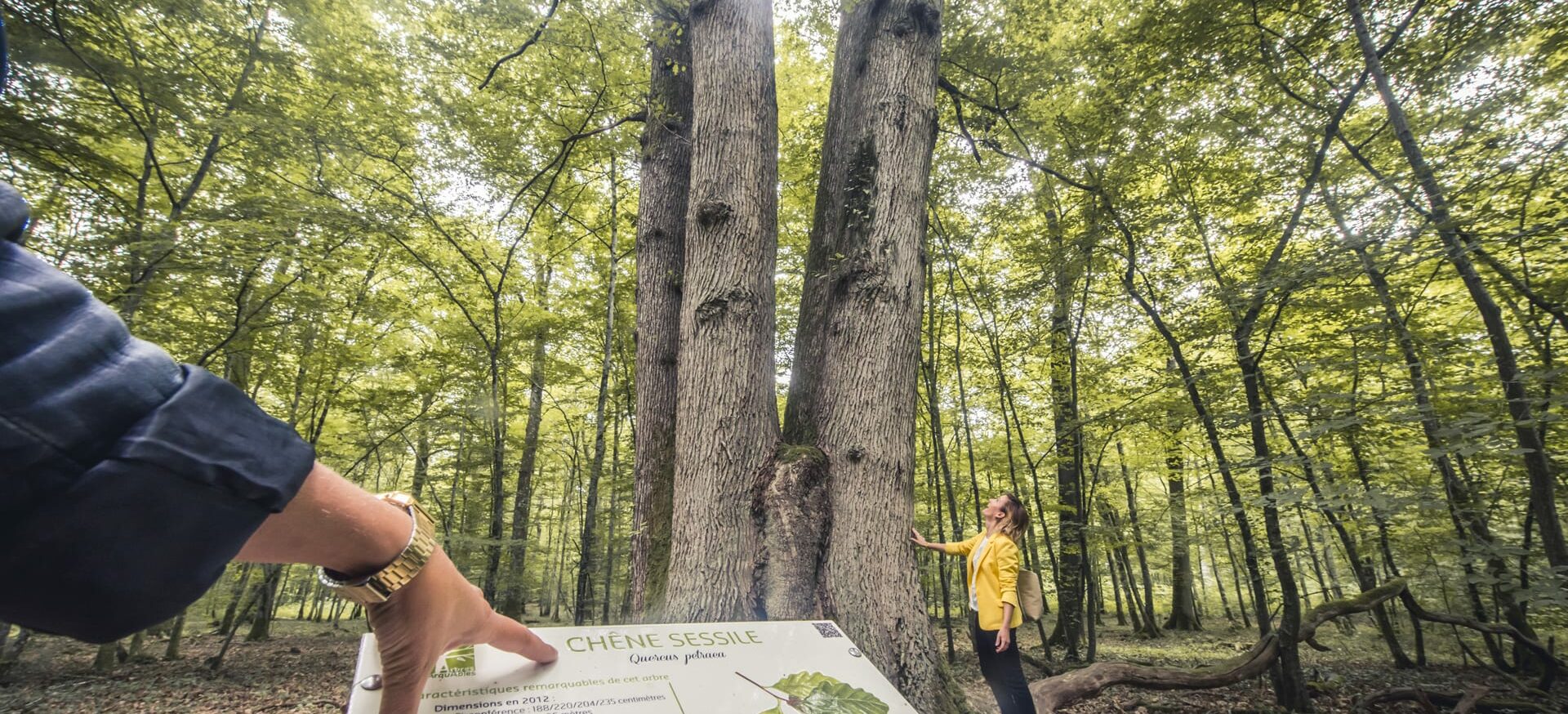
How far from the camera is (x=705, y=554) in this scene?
236 cm

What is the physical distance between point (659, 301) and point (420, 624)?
272cm

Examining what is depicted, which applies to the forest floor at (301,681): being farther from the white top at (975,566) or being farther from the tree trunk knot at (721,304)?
the tree trunk knot at (721,304)

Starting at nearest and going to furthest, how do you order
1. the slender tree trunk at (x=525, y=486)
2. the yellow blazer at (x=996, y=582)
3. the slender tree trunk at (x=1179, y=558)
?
the yellow blazer at (x=996, y=582) → the slender tree trunk at (x=525, y=486) → the slender tree trunk at (x=1179, y=558)

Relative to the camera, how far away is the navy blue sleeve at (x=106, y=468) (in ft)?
1.35

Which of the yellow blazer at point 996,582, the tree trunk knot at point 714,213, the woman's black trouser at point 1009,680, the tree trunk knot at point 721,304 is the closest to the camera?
the tree trunk knot at point 721,304

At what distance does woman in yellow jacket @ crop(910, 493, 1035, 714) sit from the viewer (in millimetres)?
3412

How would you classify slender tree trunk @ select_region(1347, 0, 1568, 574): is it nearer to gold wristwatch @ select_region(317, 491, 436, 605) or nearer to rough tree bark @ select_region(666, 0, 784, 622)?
rough tree bark @ select_region(666, 0, 784, 622)

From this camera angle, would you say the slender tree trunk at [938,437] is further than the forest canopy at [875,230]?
Yes

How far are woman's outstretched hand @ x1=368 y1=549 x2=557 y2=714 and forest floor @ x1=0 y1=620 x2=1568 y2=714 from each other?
11.6ft

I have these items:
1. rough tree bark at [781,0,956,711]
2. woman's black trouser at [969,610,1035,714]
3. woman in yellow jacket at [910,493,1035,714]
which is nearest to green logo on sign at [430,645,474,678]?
rough tree bark at [781,0,956,711]

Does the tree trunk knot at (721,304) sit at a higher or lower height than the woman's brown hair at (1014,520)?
higher

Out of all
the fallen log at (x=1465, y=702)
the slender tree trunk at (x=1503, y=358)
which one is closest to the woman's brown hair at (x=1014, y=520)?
the slender tree trunk at (x=1503, y=358)

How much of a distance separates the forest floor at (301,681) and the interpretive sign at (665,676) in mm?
2603

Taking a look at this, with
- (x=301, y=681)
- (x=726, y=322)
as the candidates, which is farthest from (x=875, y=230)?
(x=301, y=681)
